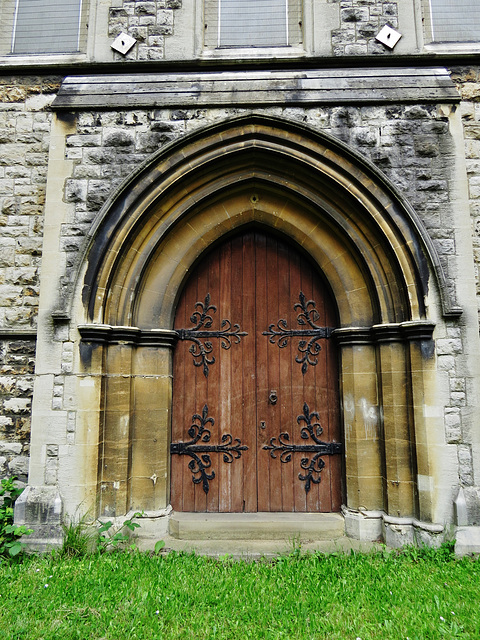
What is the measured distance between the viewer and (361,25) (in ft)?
14.8

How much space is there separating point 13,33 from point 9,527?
205 inches

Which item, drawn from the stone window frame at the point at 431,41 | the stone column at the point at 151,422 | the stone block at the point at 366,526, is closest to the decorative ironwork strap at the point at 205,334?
the stone column at the point at 151,422

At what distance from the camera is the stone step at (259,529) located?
4078 millimetres

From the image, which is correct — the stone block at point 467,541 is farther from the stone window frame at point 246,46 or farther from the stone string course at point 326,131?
the stone window frame at point 246,46

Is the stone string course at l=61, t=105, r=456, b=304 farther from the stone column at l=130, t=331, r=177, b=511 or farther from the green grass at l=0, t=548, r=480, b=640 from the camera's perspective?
the green grass at l=0, t=548, r=480, b=640

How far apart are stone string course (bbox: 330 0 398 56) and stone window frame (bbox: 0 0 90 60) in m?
2.71

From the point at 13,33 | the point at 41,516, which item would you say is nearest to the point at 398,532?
the point at 41,516

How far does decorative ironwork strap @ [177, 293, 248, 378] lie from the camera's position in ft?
15.0

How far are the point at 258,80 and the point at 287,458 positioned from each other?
3.86m

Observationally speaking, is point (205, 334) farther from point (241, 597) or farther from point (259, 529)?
point (241, 597)

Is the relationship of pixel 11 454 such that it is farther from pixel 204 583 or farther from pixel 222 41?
pixel 222 41

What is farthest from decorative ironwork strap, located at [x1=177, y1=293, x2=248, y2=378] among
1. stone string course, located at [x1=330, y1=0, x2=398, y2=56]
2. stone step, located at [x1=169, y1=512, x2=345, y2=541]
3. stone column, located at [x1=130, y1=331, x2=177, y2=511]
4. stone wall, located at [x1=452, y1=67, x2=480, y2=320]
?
stone string course, located at [x1=330, y1=0, x2=398, y2=56]

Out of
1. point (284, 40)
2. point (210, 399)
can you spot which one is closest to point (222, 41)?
point (284, 40)

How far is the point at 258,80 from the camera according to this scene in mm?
4406
